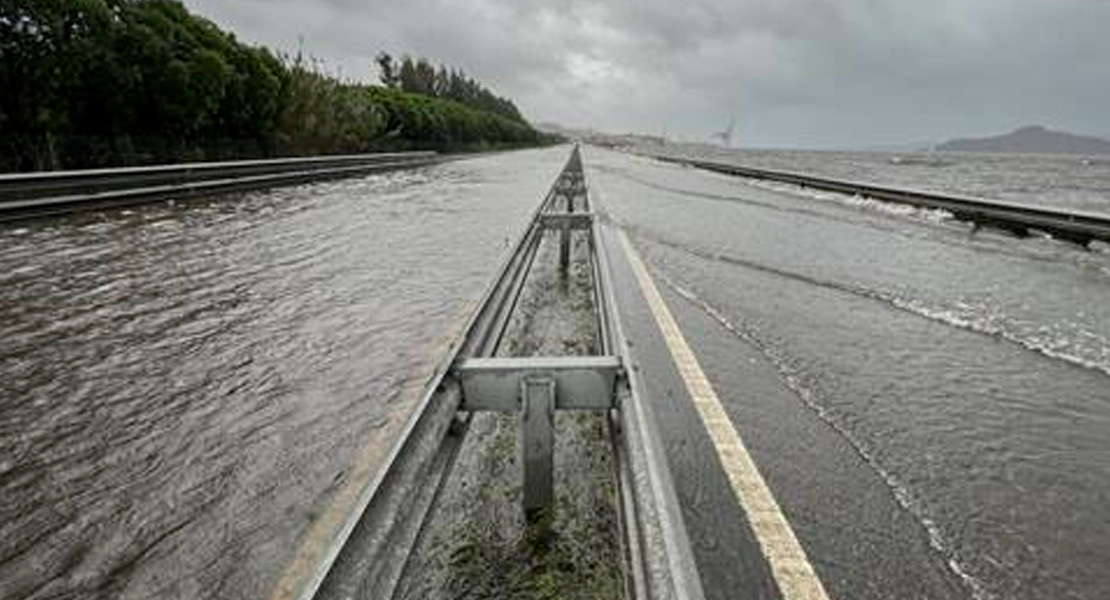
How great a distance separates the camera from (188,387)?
16.2ft

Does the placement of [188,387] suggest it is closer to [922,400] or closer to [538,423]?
[538,423]

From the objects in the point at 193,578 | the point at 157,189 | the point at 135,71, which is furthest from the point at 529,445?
the point at 135,71

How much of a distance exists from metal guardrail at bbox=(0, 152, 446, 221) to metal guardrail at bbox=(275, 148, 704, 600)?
1209 cm

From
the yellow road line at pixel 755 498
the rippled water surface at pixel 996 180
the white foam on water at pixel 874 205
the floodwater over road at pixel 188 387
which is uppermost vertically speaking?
the yellow road line at pixel 755 498

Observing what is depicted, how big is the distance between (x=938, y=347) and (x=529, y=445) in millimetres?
5597

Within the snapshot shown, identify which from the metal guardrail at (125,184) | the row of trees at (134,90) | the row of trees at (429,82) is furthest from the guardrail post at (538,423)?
the row of trees at (429,82)

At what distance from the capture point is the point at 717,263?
38.1ft

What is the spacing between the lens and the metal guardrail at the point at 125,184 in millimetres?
12156

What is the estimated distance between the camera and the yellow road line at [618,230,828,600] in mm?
2793

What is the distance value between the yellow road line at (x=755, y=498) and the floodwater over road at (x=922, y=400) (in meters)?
0.14

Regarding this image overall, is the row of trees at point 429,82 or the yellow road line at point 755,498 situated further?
the row of trees at point 429,82

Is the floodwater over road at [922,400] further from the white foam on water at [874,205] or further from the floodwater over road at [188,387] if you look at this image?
the white foam on water at [874,205]

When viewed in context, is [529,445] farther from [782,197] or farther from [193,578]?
[782,197]

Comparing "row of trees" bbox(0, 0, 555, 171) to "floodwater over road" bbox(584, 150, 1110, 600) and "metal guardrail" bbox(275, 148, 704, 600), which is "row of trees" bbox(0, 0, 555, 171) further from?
"metal guardrail" bbox(275, 148, 704, 600)
